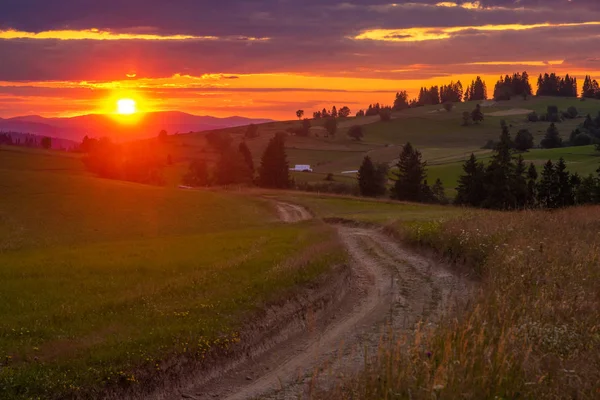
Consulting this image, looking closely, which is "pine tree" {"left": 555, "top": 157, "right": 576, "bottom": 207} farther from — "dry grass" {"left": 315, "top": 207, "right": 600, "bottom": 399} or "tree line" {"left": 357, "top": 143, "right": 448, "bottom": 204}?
"dry grass" {"left": 315, "top": 207, "right": 600, "bottom": 399}

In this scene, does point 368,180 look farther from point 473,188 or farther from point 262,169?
point 262,169

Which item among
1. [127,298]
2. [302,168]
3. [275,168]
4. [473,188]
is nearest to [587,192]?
[473,188]

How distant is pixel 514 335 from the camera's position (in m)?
12.6

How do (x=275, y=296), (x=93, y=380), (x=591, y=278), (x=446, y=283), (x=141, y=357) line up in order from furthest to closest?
(x=446, y=283) < (x=275, y=296) < (x=591, y=278) < (x=141, y=357) < (x=93, y=380)

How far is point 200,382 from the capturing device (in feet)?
46.8

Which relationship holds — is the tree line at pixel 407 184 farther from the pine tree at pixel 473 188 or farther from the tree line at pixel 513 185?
the tree line at pixel 513 185

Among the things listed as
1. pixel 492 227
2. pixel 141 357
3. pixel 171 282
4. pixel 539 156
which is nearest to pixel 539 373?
pixel 141 357

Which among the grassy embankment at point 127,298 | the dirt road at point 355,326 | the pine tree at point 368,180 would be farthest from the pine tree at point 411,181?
the dirt road at point 355,326

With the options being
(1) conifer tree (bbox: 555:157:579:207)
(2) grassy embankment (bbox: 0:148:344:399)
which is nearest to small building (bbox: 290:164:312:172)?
(1) conifer tree (bbox: 555:157:579:207)

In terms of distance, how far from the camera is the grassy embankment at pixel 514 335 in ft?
34.0

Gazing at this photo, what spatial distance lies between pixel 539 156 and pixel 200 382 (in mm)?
142838

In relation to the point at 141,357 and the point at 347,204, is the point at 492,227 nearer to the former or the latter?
the point at 141,357

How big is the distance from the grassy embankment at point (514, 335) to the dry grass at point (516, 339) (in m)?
0.03

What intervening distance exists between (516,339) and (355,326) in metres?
7.58
